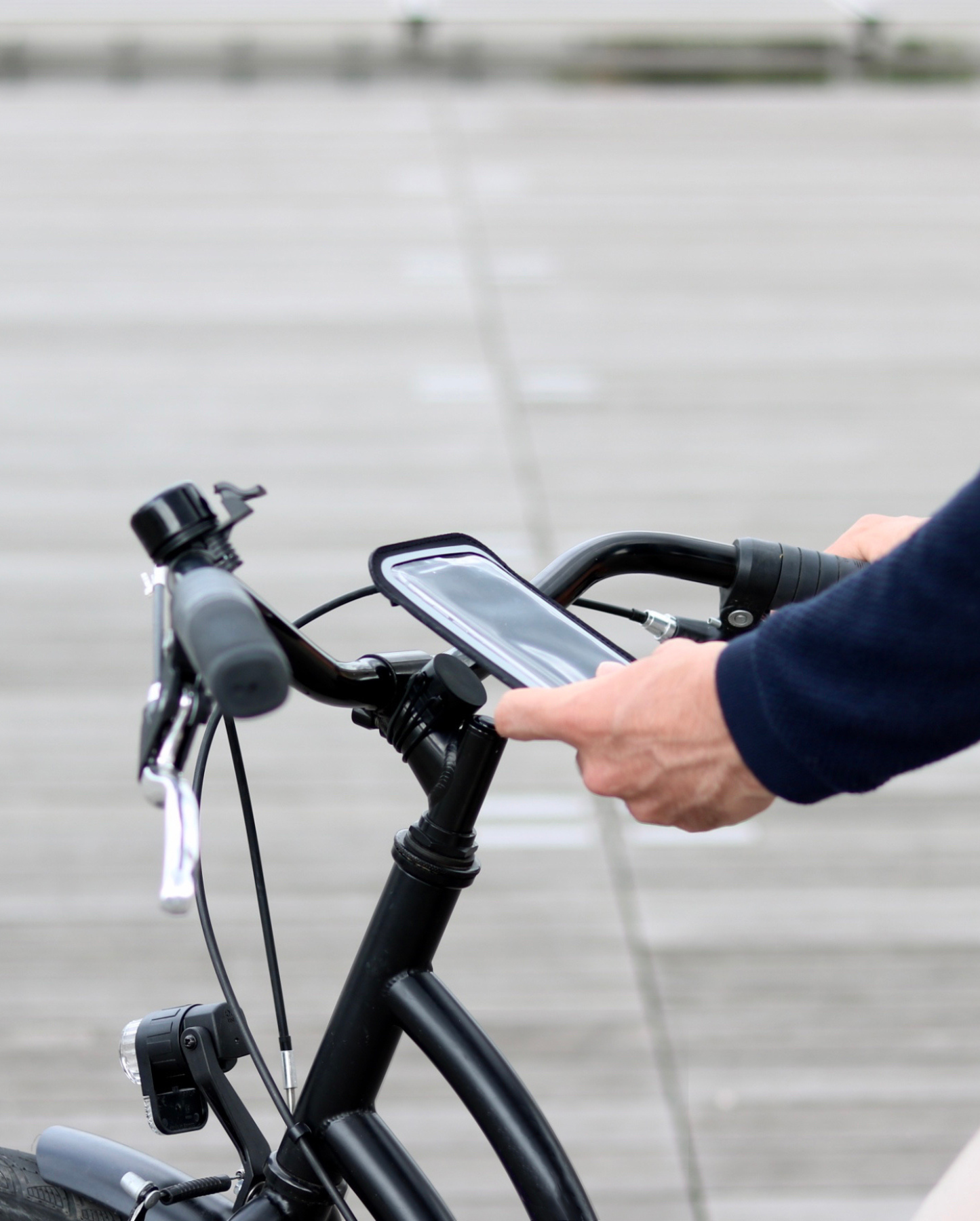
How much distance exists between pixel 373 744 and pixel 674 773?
2838 mm

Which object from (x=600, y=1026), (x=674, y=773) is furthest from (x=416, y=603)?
(x=600, y=1026)

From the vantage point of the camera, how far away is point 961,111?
10594 millimetres

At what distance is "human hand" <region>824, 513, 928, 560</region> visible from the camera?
1310mm

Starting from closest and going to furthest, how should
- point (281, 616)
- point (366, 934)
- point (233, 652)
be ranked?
point (233, 652) < point (281, 616) < point (366, 934)

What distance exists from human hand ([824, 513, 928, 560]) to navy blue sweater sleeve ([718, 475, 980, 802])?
1.27 ft

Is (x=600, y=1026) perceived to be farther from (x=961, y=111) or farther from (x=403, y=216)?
(x=961, y=111)

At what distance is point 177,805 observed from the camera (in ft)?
2.87

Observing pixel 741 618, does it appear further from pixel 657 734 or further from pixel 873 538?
pixel 657 734

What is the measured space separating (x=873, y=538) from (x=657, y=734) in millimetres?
453

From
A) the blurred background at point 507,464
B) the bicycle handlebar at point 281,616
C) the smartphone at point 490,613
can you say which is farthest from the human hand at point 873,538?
the blurred background at point 507,464

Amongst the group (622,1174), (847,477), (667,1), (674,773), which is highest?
(667,1)

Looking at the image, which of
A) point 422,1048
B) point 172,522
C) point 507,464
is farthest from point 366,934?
point 507,464

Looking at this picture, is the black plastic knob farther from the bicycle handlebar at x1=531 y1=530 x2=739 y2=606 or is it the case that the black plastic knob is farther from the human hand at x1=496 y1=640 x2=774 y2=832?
the bicycle handlebar at x1=531 y1=530 x2=739 y2=606

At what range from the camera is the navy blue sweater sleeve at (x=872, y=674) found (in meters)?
0.90
